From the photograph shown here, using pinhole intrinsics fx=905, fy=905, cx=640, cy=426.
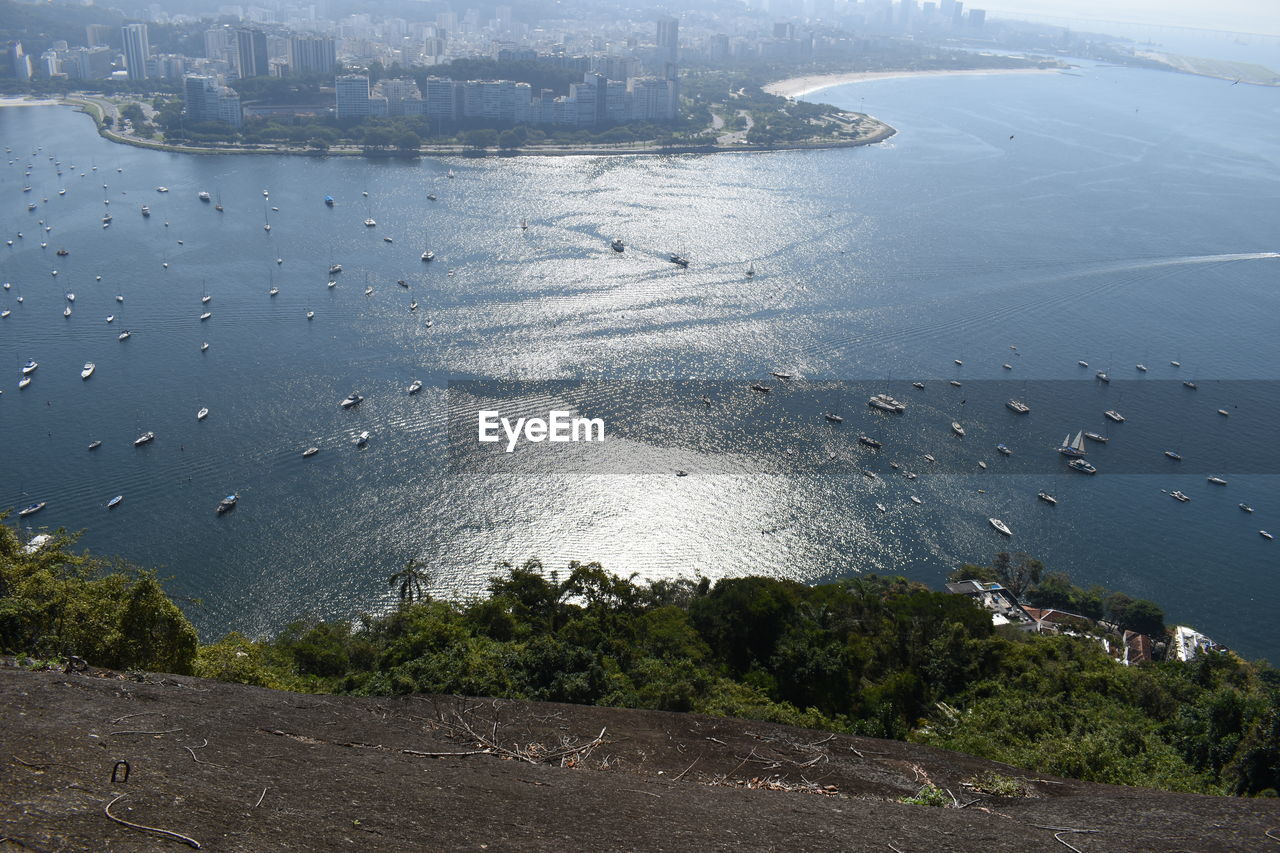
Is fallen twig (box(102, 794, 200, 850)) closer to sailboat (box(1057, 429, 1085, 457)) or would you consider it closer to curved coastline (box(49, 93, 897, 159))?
sailboat (box(1057, 429, 1085, 457))

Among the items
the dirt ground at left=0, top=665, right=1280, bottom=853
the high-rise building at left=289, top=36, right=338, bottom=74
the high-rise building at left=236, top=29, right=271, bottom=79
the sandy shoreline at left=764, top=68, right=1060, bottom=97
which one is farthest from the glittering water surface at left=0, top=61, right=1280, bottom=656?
the sandy shoreline at left=764, top=68, right=1060, bottom=97

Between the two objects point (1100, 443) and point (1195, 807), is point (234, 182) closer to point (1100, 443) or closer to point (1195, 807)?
point (1100, 443)

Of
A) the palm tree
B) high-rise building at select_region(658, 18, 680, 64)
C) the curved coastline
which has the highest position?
high-rise building at select_region(658, 18, 680, 64)

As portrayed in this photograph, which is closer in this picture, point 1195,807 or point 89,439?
point 1195,807

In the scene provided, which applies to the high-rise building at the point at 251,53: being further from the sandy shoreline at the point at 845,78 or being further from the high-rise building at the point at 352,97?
the sandy shoreline at the point at 845,78

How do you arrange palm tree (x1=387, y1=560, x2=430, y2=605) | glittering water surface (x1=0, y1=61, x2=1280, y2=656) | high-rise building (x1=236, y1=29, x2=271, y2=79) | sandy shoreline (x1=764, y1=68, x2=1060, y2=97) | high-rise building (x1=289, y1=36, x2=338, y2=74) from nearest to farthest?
palm tree (x1=387, y1=560, x2=430, y2=605) → glittering water surface (x1=0, y1=61, x2=1280, y2=656) → high-rise building (x1=236, y1=29, x2=271, y2=79) → high-rise building (x1=289, y1=36, x2=338, y2=74) → sandy shoreline (x1=764, y1=68, x2=1060, y2=97)

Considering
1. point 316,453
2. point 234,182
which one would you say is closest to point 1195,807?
point 316,453

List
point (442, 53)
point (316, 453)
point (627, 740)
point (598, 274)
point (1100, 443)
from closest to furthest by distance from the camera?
point (627, 740), point (316, 453), point (1100, 443), point (598, 274), point (442, 53)
